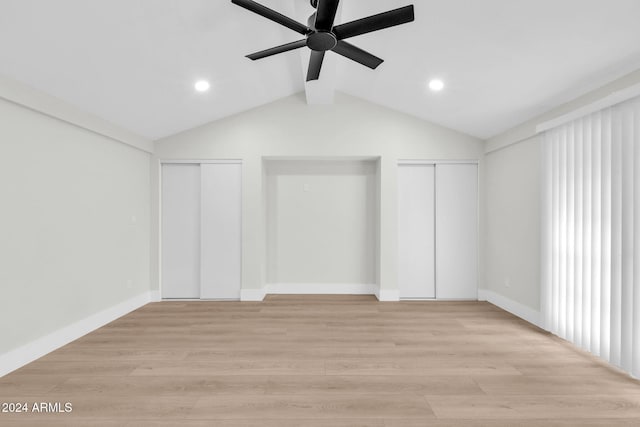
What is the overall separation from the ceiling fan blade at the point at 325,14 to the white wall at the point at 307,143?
2.63 metres

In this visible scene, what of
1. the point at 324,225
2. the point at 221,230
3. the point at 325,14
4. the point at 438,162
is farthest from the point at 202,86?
the point at 438,162

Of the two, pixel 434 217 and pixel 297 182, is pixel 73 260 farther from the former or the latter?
pixel 434 217

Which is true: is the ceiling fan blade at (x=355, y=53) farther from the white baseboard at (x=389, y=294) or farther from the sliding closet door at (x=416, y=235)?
the white baseboard at (x=389, y=294)

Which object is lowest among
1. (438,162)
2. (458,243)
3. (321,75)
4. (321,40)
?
(458,243)

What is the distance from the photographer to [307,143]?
16.1 ft

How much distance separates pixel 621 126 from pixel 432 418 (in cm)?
264

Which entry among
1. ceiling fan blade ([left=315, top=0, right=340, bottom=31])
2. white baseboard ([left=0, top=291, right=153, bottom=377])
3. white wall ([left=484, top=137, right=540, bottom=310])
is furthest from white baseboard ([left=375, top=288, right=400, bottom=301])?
ceiling fan blade ([left=315, top=0, right=340, bottom=31])

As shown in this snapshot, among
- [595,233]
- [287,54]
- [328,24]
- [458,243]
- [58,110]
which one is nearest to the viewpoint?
[328,24]

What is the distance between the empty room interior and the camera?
232cm

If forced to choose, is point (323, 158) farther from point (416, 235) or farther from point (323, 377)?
point (323, 377)

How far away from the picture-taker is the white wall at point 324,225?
5375 millimetres

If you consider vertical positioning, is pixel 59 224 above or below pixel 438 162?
below

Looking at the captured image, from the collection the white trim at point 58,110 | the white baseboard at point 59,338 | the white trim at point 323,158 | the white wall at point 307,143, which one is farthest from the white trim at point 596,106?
the white baseboard at point 59,338

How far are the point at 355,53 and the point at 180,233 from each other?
3.64 meters
